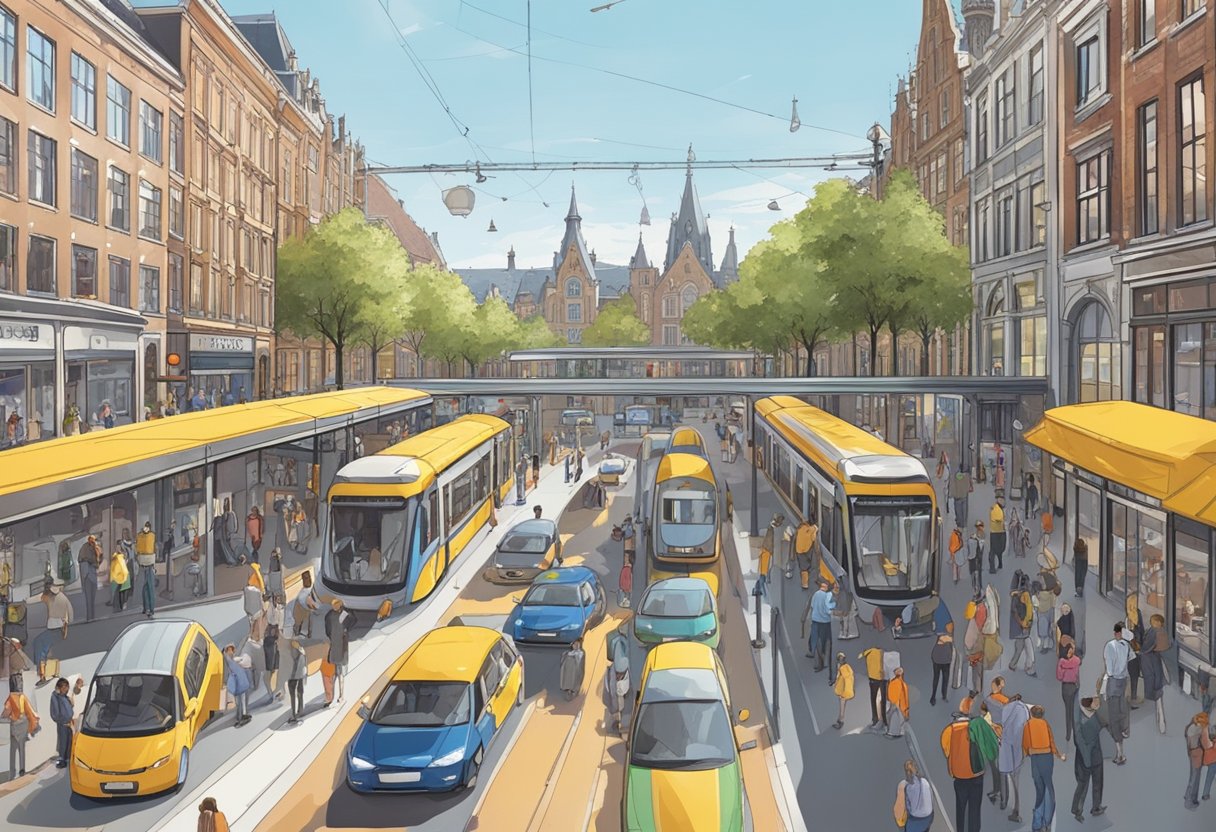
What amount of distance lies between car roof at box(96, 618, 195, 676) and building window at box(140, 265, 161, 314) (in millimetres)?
25270

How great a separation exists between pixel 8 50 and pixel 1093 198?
33.5 metres

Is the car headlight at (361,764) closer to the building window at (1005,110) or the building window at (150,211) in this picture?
the building window at (150,211)

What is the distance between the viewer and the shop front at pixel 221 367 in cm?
4169

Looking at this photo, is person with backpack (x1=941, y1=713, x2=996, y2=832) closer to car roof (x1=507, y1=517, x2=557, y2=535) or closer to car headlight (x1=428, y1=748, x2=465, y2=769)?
car headlight (x1=428, y1=748, x2=465, y2=769)

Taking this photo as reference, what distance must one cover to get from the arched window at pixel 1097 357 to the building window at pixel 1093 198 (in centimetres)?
230

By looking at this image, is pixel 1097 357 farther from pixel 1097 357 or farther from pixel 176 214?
pixel 176 214

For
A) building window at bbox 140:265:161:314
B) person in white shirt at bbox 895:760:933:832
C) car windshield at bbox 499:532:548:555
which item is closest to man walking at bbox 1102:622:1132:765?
person in white shirt at bbox 895:760:933:832

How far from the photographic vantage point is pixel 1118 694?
46.0ft

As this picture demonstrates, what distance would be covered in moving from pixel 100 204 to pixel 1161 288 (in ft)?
113

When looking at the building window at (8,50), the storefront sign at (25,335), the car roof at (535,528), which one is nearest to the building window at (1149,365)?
the car roof at (535,528)

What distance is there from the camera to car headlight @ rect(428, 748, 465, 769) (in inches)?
523

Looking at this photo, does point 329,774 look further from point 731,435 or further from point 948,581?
point 731,435

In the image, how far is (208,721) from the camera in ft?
53.0

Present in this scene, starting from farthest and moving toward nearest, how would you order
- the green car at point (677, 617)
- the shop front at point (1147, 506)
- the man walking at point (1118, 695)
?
the green car at point (677, 617) → the man walking at point (1118, 695) → the shop front at point (1147, 506)
